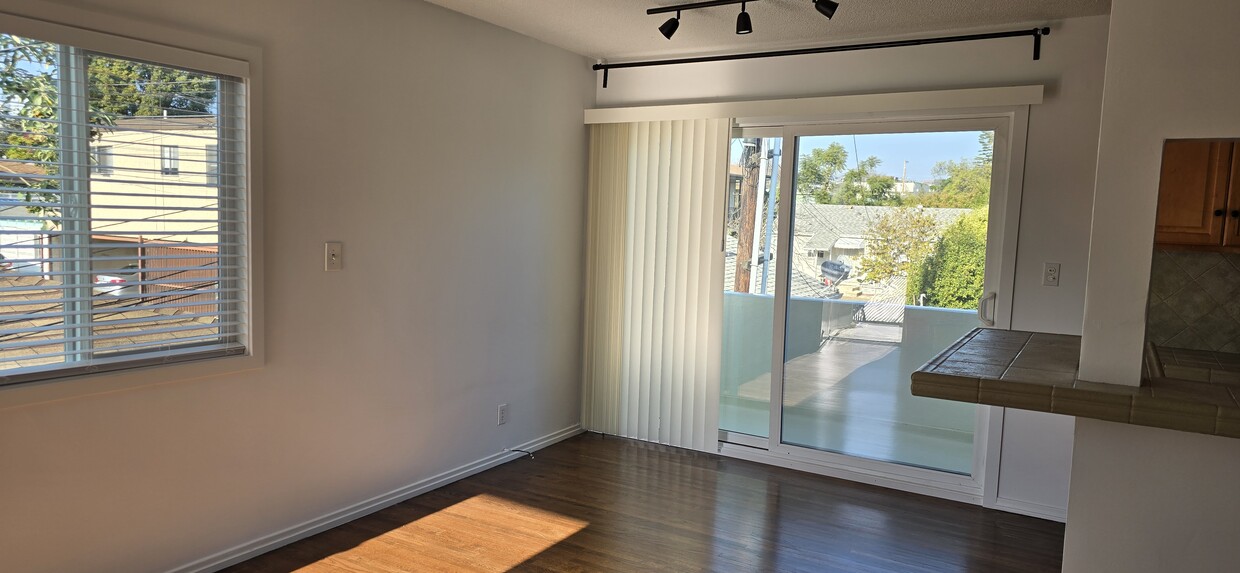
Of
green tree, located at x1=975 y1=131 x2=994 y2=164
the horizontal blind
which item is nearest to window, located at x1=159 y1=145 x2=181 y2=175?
the horizontal blind

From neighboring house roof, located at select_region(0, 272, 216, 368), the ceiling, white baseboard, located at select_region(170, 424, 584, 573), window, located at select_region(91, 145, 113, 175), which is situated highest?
the ceiling

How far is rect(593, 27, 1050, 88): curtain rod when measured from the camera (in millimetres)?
3861

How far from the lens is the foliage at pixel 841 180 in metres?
4.38

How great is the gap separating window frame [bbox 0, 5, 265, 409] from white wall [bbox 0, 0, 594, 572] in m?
0.04

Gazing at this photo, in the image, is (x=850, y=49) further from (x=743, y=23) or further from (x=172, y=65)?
(x=172, y=65)

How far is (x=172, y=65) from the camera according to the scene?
2.83 m

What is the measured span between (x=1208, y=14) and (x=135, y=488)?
355 centimetres

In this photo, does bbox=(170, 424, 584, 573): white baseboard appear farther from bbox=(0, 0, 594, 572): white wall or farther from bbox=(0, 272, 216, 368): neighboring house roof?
bbox=(0, 272, 216, 368): neighboring house roof

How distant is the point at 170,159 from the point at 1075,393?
119 inches

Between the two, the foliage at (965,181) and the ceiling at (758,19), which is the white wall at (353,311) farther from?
the foliage at (965,181)

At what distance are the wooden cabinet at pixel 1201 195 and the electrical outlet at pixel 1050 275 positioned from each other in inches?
17.9

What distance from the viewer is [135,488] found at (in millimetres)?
2828

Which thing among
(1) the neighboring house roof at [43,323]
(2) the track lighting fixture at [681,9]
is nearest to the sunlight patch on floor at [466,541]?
(1) the neighboring house roof at [43,323]

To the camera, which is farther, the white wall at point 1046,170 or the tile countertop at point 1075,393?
the white wall at point 1046,170
